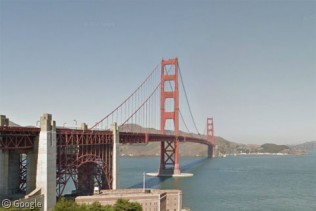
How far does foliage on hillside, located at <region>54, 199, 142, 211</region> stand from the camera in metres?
40.2

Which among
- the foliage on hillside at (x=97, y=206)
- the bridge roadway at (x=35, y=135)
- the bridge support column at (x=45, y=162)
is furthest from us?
the bridge support column at (x=45, y=162)

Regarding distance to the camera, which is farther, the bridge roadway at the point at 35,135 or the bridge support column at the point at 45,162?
the bridge support column at the point at 45,162

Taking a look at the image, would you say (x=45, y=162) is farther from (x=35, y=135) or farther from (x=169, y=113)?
(x=169, y=113)

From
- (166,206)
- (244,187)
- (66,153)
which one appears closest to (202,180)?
(244,187)

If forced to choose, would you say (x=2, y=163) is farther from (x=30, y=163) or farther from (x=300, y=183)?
(x=300, y=183)

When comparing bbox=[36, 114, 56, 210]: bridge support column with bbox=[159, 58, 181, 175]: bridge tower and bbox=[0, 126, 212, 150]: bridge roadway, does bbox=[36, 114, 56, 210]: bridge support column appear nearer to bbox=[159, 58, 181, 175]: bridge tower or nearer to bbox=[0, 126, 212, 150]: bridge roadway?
bbox=[0, 126, 212, 150]: bridge roadway

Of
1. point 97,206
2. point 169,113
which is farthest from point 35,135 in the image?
point 169,113

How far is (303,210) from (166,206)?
20.7 metres

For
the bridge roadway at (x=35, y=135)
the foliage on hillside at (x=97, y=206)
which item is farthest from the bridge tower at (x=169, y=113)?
the foliage on hillside at (x=97, y=206)

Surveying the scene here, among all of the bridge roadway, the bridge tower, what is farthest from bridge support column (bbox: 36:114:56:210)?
the bridge tower

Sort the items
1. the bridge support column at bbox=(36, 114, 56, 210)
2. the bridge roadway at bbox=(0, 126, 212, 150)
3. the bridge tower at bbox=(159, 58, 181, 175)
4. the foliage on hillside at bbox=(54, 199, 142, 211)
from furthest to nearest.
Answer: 1. the bridge tower at bbox=(159, 58, 181, 175)
2. the bridge support column at bbox=(36, 114, 56, 210)
3. the foliage on hillside at bbox=(54, 199, 142, 211)
4. the bridge roadway at bbox=(0, 126, 212, 150)

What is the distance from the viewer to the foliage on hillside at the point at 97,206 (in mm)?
40250

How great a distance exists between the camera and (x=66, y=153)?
176ft

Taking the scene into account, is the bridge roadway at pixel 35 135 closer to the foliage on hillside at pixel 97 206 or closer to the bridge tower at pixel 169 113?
the foliage on hillside at pixel 97 206
